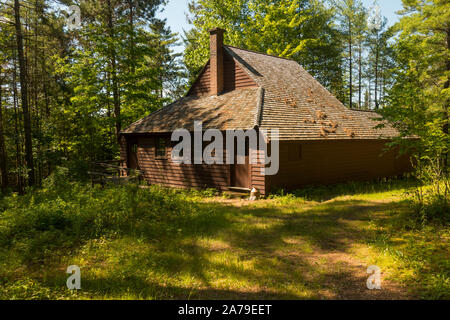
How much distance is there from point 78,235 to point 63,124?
59.8 ft

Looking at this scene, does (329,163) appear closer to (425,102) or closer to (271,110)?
(271,110)

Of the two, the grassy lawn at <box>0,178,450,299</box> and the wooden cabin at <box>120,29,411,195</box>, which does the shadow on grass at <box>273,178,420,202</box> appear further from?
the grassy lawn at <box>0,178,450,299</box>

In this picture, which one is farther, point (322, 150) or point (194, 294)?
point (322, 150)

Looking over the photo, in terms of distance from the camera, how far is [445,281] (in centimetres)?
525

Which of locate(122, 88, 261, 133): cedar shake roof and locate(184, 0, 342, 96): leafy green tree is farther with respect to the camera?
locate(184, 0, 342, 96): leafy green tree

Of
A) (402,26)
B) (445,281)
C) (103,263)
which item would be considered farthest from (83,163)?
(402,26)

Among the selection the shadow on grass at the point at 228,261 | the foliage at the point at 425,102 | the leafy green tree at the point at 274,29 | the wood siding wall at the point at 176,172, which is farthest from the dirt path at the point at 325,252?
the leafy green tree at the point at 274,29

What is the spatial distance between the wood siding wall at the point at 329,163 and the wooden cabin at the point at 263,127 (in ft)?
0.16

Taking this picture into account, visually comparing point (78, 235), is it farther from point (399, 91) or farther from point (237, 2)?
point (237, 2)

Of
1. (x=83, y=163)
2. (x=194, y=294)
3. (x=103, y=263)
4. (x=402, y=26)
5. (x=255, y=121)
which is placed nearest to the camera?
(x=194, y=294)

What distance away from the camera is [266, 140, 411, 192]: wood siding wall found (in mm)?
14156

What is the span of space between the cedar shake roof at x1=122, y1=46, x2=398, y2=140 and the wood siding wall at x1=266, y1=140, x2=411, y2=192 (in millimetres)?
654

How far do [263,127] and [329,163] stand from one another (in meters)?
5.14

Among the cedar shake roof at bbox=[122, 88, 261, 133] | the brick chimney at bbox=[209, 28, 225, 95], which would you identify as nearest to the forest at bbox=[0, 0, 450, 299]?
the cedar shake roof at bbox=[122, 88, 261, 133]
